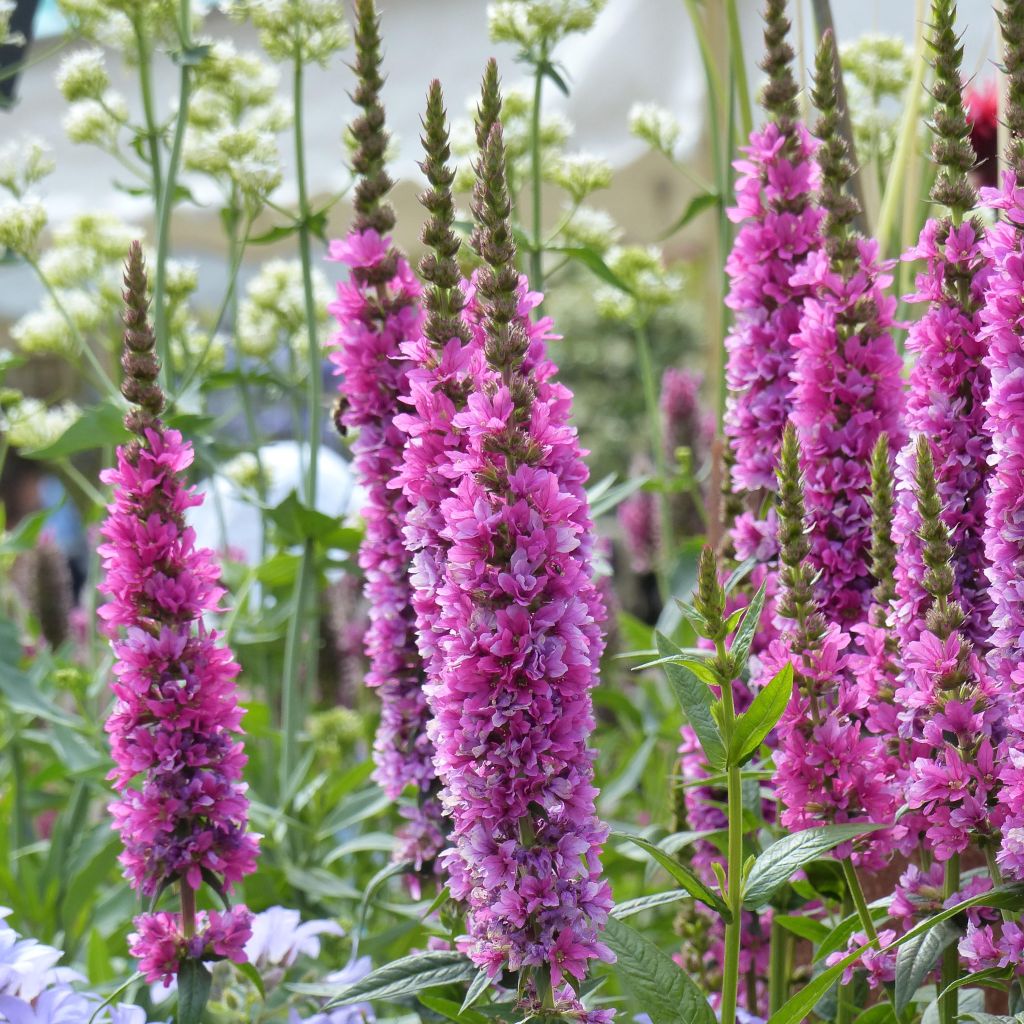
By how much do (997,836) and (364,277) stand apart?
2.99 feet

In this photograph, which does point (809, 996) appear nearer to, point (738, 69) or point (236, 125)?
point (738, 69)

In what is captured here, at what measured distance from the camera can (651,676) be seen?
3.28m

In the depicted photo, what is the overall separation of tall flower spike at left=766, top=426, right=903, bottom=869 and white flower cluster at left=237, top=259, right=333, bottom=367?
6.20ft

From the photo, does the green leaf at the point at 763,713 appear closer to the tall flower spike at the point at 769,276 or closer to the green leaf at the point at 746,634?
the green leaf at the point at 746,634

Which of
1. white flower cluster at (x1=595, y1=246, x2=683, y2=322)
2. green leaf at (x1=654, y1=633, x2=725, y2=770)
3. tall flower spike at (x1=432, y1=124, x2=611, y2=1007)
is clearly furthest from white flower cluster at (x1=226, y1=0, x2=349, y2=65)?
green leaf at (x1=654, y1=633, x2=725, y2=770)

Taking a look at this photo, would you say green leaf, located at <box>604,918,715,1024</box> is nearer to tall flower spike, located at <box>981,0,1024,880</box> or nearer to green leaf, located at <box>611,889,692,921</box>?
green leaf, located at <box>611,889,692,921</box>

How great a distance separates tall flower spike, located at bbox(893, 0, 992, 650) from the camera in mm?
1162

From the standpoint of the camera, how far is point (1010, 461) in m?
1.02

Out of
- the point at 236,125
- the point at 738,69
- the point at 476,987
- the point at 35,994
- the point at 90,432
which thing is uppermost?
the point at 236,125

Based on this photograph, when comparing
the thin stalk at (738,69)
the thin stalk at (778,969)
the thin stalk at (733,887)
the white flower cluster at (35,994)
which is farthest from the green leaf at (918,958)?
the thin stalk at (738,69)

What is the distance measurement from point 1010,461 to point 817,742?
0.32 metres

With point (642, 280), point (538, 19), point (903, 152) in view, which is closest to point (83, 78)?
point (538, 19)

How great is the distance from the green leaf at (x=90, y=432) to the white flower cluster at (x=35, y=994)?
30.6 inches

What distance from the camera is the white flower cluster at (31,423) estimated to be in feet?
8.62
